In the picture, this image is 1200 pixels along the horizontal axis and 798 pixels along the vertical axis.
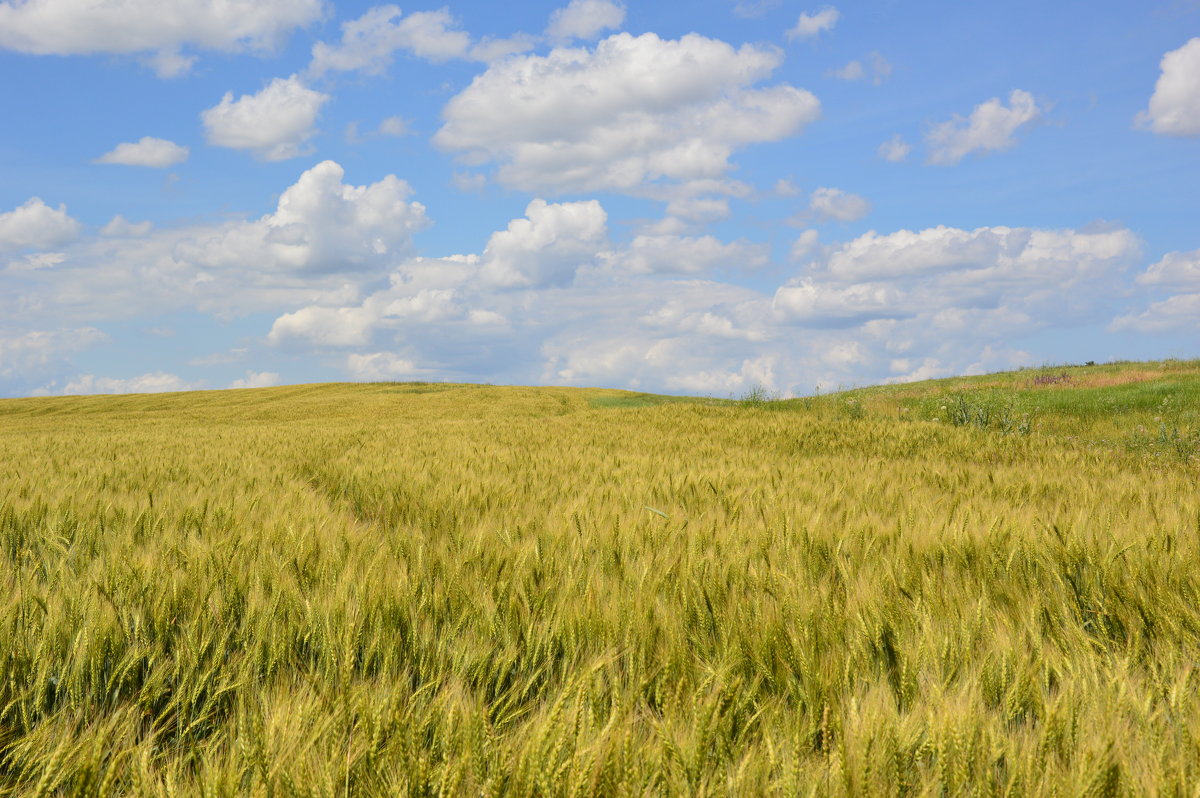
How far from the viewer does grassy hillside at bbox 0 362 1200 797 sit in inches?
43.8

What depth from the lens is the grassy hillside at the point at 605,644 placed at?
1111mm

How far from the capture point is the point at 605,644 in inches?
66.8

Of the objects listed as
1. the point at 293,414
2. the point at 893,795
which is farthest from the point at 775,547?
the point at 293,414

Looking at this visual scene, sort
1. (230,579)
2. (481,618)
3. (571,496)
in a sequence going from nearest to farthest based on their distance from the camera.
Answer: (481,618) → (230,579) → (571,496)

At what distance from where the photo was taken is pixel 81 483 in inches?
175

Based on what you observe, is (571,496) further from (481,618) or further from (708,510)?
(481,618)

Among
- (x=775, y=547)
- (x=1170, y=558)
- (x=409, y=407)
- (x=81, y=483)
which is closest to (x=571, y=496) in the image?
(x=775, y=547)

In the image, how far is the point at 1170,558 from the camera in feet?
7.45

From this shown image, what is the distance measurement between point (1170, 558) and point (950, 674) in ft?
4.82

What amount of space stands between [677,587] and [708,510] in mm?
1198

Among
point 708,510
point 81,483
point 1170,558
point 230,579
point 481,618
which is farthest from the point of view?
point 81,483

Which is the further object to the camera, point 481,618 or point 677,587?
point 677,587

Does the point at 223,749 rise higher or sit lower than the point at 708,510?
lower

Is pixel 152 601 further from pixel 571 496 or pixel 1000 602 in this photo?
pixel 1000 602
